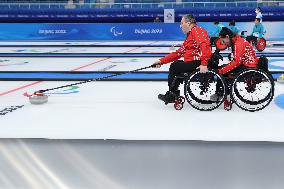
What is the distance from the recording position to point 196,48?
17.7 ft

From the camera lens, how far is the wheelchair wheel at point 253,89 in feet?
16.8

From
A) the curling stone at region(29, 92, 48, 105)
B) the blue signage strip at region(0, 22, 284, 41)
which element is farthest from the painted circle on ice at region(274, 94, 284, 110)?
the blue signage strip at region(0, 22, 284, 41)

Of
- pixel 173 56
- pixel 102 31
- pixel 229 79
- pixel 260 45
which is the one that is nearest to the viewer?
pixel 229 79

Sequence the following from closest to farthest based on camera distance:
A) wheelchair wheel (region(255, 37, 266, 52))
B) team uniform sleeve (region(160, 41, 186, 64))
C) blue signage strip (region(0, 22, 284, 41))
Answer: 1. team uniform sleeve (region(160, 41, 186, 64))
2. wheelchair wheel (region(255, 37, 266, 52))
3. blue signage strip (region(0, 22, 284, 41))

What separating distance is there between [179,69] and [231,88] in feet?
2.16

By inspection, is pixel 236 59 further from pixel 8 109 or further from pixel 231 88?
pixel 8 109

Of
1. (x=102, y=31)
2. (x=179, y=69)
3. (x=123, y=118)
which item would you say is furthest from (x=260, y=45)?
(x=123, y=118)

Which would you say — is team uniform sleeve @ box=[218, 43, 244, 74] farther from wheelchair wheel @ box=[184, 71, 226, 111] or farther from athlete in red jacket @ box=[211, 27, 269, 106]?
wheelchair wheel @ box=[184, 71, 226, 111]

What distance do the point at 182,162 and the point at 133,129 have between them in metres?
0.99

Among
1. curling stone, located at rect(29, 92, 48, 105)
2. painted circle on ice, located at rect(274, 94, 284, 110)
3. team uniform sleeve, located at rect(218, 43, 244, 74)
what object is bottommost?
painted circle on ice, located at rect(274, 94, 284, 110)

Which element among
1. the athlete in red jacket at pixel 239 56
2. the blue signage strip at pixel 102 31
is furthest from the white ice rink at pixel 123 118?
the blue signage strip at pixel 102 31

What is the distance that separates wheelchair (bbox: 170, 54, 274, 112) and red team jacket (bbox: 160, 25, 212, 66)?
213 millimetres

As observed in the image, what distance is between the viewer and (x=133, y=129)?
14.6ft

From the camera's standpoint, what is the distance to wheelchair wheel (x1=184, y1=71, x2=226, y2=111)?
5219 millimetres
